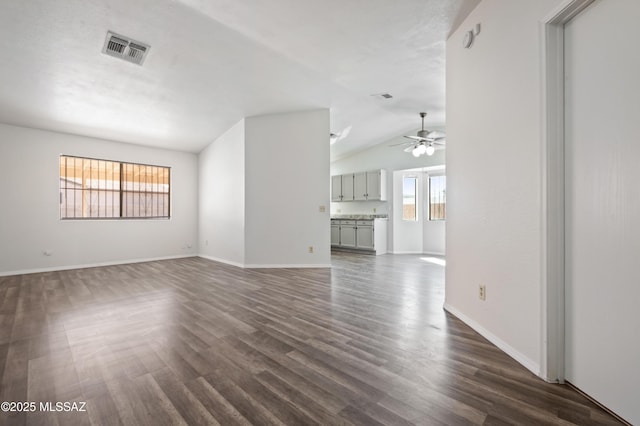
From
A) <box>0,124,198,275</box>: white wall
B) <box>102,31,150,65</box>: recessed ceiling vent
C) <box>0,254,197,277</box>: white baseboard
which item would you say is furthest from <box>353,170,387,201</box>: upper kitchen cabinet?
<box>102,31,150,65</box>: recessed ceiling vent

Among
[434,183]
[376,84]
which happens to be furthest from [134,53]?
[434,183]

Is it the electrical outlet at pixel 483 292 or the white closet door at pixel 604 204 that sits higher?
the white closet door at pixel 604 204

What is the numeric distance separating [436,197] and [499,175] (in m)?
5.83

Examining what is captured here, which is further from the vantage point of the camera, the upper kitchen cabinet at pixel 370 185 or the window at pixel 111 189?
the upper kitchen cabinet at pixel 370 185

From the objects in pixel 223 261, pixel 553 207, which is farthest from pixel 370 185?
pixel 553 207

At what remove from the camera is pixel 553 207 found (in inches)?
68.0

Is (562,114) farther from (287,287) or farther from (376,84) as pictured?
(287,287)

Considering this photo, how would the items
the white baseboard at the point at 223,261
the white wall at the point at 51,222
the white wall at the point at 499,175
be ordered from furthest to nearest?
the white baseboard at the point at 223,261
the white wall at the point at 51,222
the white wall at the point at 499,175

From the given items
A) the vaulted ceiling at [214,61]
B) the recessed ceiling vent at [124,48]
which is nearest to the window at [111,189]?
the vaulted ceiling at [214,61]

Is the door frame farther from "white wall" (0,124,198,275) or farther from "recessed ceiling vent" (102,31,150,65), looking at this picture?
"white wall" (0,124,198,275)

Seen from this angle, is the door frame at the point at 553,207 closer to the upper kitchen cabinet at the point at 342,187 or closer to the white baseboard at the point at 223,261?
the white baseboard at the point at 223,261

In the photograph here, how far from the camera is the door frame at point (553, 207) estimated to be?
1.71m

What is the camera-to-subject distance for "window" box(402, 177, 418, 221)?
7.91m

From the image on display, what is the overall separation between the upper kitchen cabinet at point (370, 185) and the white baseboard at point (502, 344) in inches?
202
